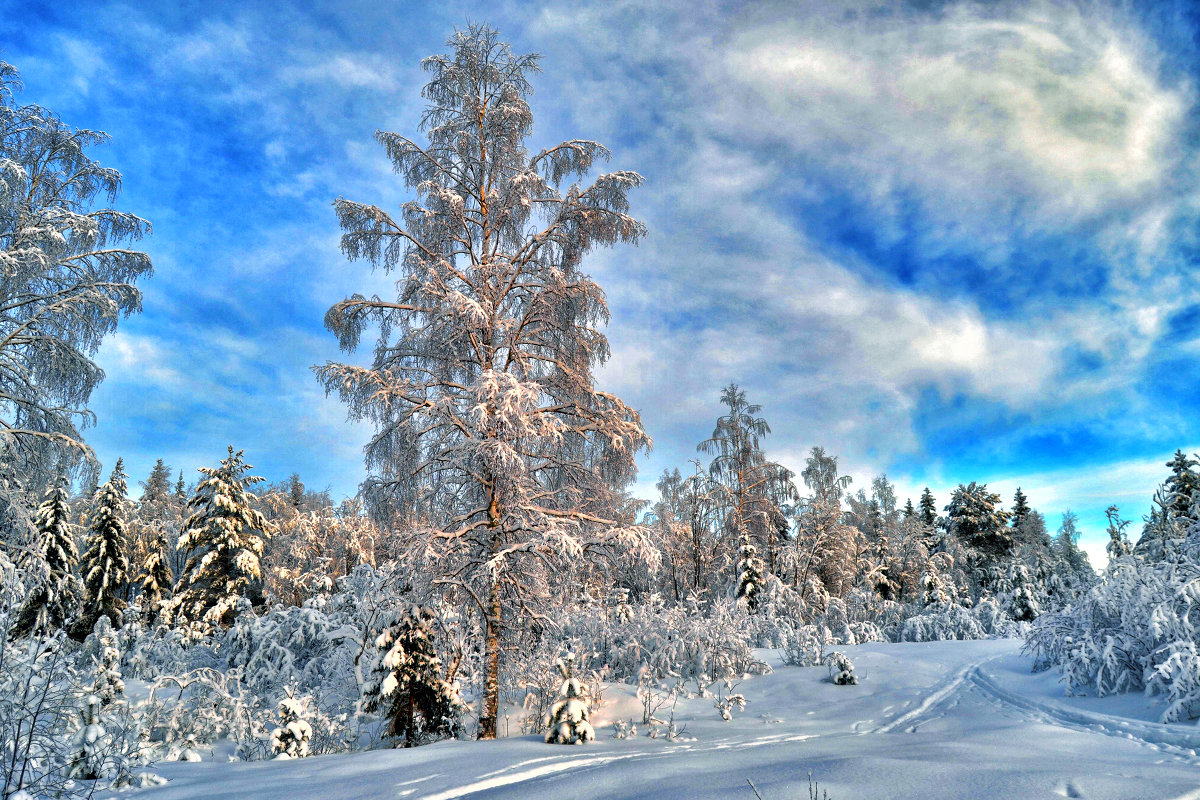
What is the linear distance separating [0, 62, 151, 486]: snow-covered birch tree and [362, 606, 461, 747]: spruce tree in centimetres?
651

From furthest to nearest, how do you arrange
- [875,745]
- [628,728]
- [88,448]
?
1. [88,448]
2. [628,728]
3. [875,745]

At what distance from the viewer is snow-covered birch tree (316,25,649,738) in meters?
8.21

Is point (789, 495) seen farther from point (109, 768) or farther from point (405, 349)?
point (109, 768)

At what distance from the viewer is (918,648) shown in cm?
1503

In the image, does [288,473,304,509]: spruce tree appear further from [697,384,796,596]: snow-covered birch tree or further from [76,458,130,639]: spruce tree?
[697,384,796,596]: snow-covered birch tree

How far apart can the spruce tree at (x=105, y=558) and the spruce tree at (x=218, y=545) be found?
642cm

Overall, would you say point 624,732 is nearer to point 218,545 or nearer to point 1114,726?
point 1114,726

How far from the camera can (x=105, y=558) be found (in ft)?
87.9

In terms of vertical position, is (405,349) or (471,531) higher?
(405,349)

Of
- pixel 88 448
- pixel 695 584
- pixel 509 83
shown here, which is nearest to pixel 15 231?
pixel 88 448

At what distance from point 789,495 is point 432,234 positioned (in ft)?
51.8

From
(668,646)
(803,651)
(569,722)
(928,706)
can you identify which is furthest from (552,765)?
(803,651)

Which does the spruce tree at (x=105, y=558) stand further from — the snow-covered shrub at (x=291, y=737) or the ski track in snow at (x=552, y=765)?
the ski track in snow at (x=552, y=765)

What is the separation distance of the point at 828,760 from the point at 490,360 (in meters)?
6.92
